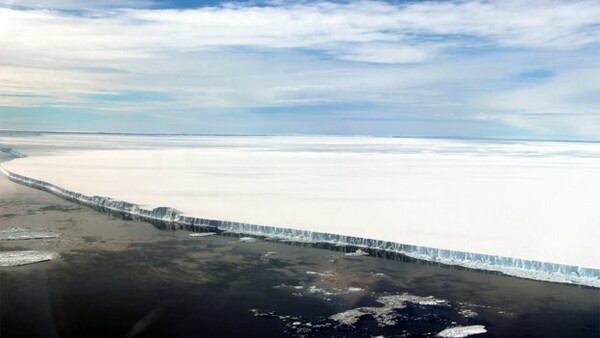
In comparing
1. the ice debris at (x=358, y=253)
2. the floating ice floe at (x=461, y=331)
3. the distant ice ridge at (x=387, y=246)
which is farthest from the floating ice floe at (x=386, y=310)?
the ice debris at (x=358, y=253)

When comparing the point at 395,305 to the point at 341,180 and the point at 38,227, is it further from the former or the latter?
the point at 341,180

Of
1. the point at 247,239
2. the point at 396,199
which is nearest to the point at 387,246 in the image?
the point at 247,239

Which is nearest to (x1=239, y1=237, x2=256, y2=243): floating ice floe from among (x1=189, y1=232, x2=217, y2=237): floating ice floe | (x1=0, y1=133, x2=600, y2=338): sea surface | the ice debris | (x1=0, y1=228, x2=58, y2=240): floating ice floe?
(x1=0, y1=133, x2=600, y2=338): sea surface

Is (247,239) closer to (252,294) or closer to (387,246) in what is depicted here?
(387,246)

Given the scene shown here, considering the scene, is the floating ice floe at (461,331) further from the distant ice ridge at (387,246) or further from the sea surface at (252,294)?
the distant ice ridge at (387,246)

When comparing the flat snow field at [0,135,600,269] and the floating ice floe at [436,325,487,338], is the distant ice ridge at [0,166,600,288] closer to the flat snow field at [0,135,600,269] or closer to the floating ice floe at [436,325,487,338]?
the flat snow field at [0,135,600,269]
